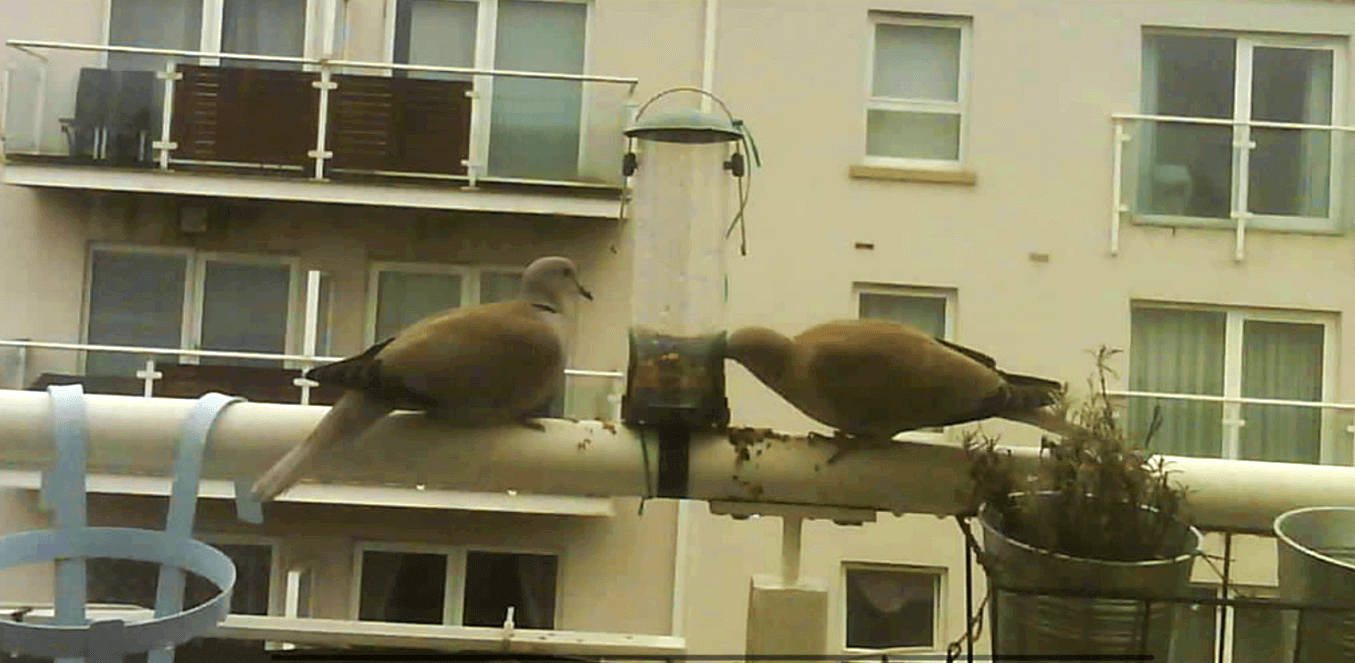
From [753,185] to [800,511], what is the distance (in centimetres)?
107

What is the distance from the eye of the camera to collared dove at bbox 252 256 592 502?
598 millimetres

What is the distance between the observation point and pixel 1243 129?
8.04ft

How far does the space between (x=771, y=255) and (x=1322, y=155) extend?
1115mm

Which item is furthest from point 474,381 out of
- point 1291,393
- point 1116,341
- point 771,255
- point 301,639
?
point 1291,393

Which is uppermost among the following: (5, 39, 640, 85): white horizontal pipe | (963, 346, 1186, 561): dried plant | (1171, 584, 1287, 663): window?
(5, 39, 640, 85): white horizontal pipe

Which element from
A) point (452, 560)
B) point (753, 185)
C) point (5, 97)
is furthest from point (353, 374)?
point (5, 97)

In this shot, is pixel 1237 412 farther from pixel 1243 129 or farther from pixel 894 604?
pixel 894 604

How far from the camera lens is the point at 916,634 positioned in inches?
47.8

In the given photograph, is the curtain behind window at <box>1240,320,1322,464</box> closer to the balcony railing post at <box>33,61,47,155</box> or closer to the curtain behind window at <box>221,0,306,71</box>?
the curtain behind window at <box>221,0,306,71</box>

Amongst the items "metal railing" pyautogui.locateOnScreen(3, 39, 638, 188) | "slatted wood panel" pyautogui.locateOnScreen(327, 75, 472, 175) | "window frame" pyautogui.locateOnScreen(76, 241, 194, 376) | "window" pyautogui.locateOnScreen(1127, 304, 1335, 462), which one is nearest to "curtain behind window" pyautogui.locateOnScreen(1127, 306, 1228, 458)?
"window" pyautogui.locateOnScreen(1127, 304, 1335, 462)

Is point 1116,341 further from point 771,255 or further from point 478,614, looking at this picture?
point 478,614

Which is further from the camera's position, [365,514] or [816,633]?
[365,514]

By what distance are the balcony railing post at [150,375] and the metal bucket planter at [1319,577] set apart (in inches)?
59.8

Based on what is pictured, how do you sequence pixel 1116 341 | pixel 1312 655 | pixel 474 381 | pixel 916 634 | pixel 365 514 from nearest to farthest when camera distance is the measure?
pixel 1312 655 → pixel 474 381 → pixel 916 634 → pixel 365 514 → pixel 1116 341
